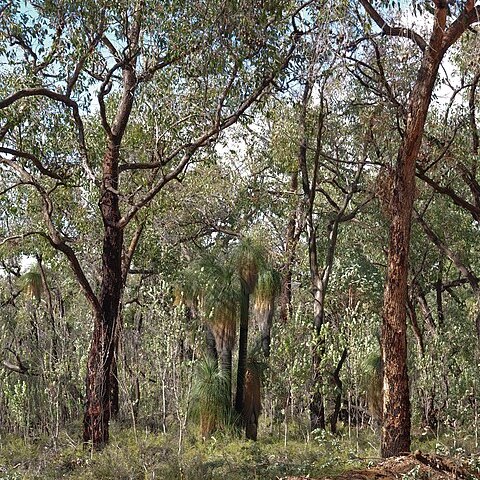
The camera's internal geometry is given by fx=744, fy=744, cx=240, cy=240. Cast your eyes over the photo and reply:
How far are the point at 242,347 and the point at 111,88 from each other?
4.52 metres

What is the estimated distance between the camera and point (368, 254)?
16297mm

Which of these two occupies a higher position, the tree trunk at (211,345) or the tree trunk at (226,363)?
the tree trunk at (211,345)

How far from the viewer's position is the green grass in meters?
7.86

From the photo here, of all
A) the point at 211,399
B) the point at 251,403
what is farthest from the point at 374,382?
the point at 211,399

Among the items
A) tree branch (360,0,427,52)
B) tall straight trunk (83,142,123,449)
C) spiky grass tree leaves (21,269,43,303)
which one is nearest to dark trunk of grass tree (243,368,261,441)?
tall straight trunk (83,142,123,449)

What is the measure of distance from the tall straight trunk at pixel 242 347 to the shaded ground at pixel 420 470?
5.02 metres

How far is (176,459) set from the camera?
8.05m

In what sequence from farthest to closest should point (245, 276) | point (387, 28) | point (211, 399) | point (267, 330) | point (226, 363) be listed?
point (267, 330) → point (226, 363) → point (245, 276) → point (211, 399) → point (387, 28)

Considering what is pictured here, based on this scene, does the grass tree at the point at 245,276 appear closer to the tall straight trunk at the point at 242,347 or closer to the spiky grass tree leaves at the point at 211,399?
the tall straight trunk at the point at 242,347

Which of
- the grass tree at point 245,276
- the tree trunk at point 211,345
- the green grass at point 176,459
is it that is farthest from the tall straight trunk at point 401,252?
the tree trunk at point 211,345

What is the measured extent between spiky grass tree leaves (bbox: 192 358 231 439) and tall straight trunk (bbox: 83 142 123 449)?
168 cm

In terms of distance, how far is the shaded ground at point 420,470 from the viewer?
6.34 meters

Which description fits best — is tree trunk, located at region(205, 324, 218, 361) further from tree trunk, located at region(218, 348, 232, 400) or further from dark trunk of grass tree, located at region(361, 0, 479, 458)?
dark trunk of grass tree, located at region(361, 0, 479, 458)

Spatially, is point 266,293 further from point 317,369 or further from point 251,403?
point 251,403
